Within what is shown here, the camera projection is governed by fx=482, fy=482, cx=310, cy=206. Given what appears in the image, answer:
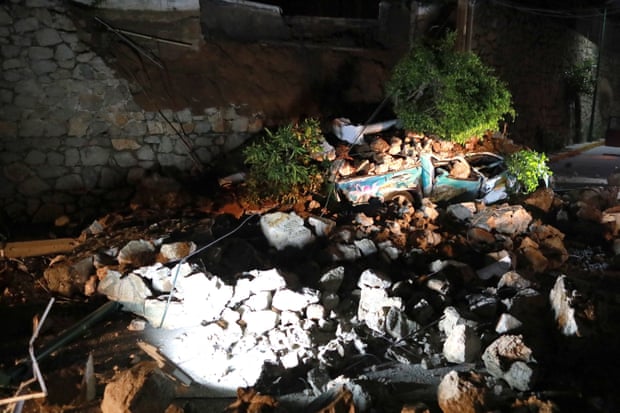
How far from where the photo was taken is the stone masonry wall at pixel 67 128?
724cm

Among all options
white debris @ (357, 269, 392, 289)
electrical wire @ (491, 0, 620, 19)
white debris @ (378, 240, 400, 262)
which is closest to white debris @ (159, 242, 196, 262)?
white debris @ (357, 269, 392, 289)

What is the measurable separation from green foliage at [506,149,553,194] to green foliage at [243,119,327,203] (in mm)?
3460

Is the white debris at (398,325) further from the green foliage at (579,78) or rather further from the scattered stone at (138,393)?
the green foliage at (579,78)

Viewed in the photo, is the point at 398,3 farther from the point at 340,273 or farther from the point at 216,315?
the point at 216,315

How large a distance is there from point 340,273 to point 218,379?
1739 millimetres

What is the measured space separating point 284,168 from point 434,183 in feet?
8.53

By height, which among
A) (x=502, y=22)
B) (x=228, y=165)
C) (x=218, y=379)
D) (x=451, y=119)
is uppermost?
(x=502, y=22)

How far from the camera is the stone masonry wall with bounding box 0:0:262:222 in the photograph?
7238 millimetres

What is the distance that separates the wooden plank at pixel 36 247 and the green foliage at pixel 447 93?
565cm

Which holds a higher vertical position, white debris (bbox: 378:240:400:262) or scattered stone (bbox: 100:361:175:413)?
white debris (bbox: 378:240:400:262)

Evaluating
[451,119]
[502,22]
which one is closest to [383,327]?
[451,119]

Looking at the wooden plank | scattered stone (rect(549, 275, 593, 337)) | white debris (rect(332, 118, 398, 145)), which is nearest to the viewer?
scattered stone (rect(549, 275, 593, 337))

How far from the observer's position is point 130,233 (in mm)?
6125

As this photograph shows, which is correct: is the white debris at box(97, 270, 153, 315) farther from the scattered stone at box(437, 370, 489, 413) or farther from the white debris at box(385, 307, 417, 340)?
the scattered stone at box(437, 370, 489, 413)
